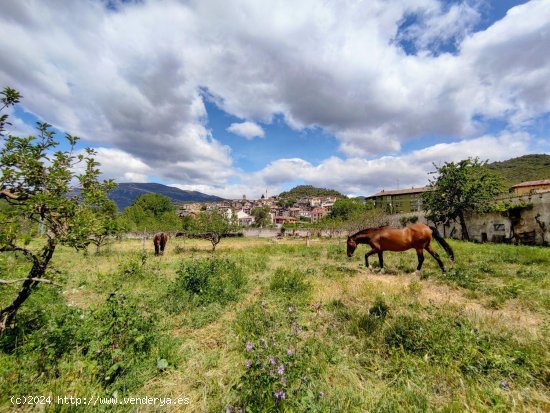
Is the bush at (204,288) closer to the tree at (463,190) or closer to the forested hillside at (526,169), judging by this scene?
the tree at (463,190)

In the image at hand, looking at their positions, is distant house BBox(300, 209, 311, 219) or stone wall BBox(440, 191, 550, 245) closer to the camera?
stone wall BBox(440, 191, 550, 245)

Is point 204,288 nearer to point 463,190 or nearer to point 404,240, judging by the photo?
point 404,240

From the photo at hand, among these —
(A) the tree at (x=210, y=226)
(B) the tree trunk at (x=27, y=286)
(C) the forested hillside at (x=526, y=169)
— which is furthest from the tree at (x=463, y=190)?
(C) the forested hillside at (x=526, y=169)

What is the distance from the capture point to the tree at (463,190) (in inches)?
842

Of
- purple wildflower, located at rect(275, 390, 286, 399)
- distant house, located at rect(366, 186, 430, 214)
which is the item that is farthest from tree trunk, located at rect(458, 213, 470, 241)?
distant house, located at rect(366, 186, 430, 214)

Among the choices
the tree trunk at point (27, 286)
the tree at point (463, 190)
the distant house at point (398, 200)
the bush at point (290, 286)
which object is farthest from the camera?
the distant house at point (398, 200)

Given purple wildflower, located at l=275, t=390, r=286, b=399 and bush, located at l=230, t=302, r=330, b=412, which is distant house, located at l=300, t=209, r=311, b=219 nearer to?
bush, located at l=230, t=302, r=330, b=412

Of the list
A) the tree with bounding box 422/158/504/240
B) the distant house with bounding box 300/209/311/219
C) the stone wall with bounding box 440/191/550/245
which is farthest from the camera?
the distant house with bounding box 300/209/311/219

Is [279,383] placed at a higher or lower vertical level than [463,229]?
lower

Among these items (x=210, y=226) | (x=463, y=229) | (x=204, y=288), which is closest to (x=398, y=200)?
(x=463, y=229)

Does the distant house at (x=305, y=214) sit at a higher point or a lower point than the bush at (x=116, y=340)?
higher

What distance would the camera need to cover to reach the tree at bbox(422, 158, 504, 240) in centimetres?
2139

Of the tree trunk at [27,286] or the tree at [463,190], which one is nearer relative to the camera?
the tree trunk at [27,286]

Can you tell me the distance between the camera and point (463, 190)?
21.6 metres
